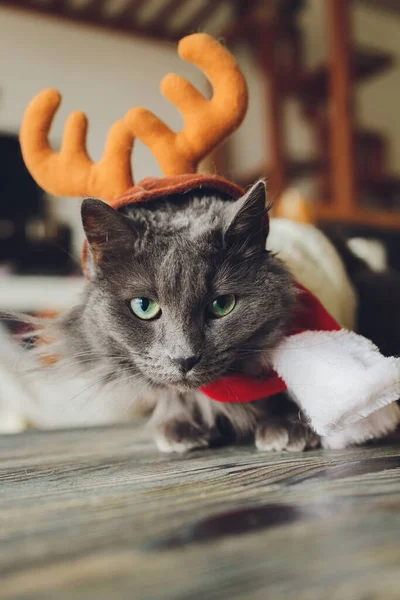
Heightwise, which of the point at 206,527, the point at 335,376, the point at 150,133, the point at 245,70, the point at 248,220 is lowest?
the point at 206,527

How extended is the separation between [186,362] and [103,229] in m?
0.24

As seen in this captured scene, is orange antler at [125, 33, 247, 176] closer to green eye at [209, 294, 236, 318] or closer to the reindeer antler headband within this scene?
the reindeer antler headband

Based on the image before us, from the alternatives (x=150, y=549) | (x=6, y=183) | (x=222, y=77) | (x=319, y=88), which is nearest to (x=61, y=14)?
(x=6, y=183)

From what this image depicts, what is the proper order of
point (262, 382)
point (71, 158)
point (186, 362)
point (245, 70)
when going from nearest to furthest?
1. point (186, 362)
2. point (262, 382)
3. point (71, 158)
4. point (245, 70)

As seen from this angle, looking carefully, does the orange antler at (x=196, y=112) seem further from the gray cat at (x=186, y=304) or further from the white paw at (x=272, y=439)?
the white paw at (x=272, y=439)

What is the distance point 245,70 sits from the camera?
3555mm

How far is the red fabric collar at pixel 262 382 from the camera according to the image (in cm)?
85

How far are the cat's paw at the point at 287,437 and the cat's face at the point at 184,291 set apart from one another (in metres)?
0.12

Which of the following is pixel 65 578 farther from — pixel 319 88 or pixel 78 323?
pixel 319 88

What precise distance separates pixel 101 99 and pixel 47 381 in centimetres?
373

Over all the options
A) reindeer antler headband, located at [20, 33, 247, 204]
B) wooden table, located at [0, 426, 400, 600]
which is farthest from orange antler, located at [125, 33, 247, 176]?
wooden table, located at [0, 426, 400, 600]

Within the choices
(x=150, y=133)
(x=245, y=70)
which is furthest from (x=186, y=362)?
(x=245, y=70)

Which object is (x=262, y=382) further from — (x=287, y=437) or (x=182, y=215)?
(x=182, y=215)

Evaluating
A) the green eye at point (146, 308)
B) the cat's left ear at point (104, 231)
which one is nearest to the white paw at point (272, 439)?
the green eye at point (146, 308)
